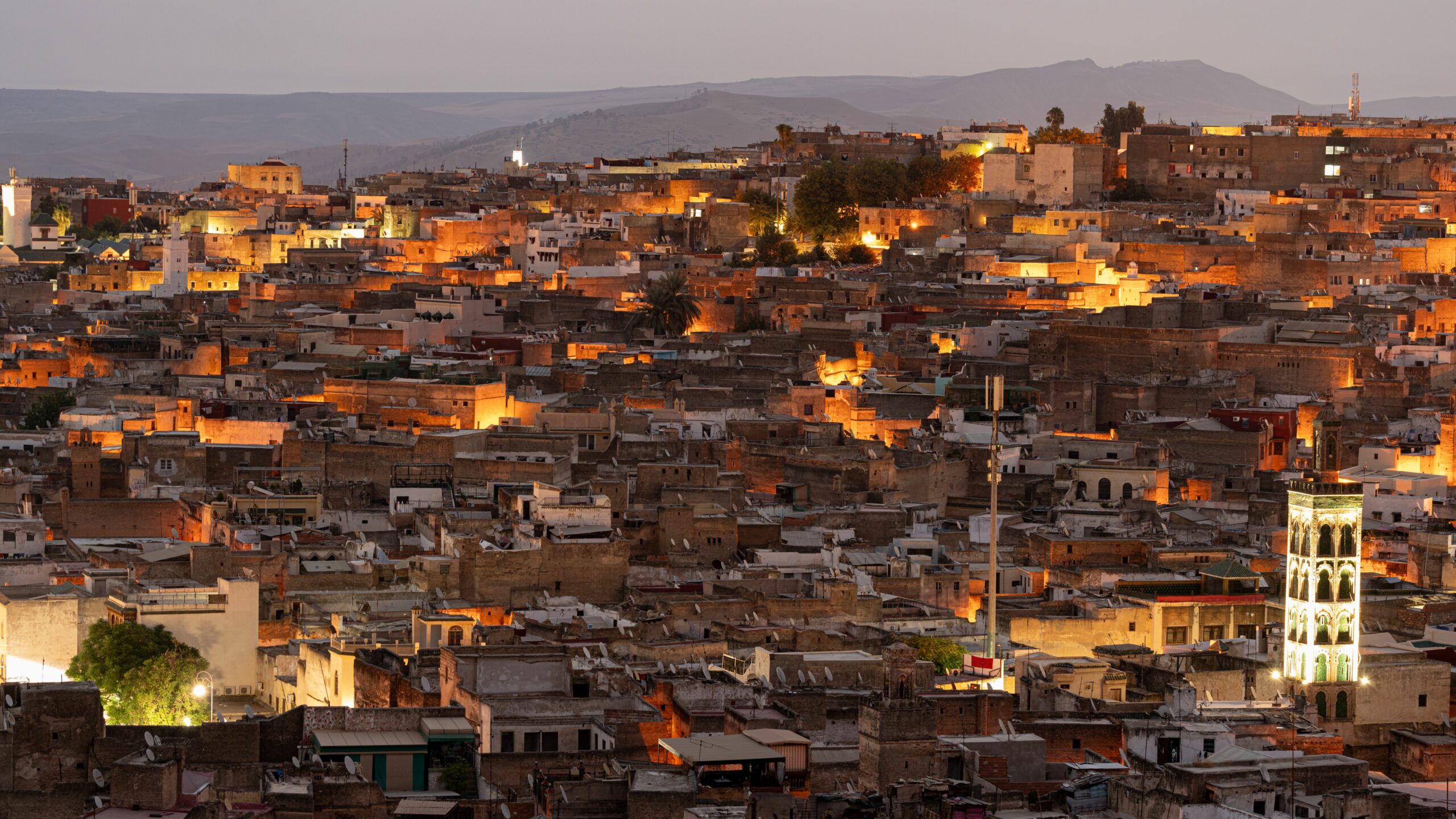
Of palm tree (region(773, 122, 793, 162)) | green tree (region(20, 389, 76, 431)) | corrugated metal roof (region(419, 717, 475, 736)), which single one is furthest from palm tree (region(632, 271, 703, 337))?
corrugated metal roof (region(419, 717, 475, 736))

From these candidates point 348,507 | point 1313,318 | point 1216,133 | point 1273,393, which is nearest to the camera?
point 348,507

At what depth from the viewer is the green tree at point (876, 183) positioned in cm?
6556

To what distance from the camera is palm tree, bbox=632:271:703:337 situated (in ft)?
171

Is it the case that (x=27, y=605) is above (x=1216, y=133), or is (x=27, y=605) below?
below

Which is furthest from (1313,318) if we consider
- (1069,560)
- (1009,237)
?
(1069,560)

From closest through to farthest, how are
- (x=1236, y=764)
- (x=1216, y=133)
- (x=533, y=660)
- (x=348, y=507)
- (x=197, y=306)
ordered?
1. (x=1236, y=764)
2. (x=533, y=660)
3. (x=348, y=507)
4. (x=197, y=306)
5. (x=1216, y=133)

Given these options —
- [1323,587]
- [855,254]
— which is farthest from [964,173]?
[1323,587]

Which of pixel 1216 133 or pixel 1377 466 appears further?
pixel 1216 133

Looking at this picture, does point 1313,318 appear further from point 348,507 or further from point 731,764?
point 731,764

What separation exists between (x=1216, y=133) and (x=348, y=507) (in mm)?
44954

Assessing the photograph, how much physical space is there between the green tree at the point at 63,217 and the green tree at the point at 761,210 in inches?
924

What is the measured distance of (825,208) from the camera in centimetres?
6494

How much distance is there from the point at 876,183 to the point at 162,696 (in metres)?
43.2

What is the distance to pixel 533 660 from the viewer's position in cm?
2272
